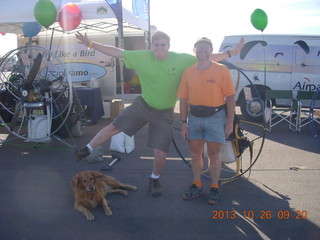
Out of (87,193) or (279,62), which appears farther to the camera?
(279,62)

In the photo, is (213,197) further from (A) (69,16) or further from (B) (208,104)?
(A) (69,16)

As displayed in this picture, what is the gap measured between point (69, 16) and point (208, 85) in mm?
3538

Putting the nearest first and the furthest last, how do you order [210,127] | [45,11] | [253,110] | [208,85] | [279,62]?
[208,85], [210,127], [45,11], [279,62], [253,110]

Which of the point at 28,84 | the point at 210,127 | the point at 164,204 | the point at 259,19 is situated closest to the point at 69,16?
the point at 28,84

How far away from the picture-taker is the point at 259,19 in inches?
241

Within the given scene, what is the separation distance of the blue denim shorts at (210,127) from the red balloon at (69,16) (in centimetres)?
342

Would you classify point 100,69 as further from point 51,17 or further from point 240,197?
point 240,197

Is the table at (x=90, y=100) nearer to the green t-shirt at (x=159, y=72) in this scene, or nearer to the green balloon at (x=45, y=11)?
the green balloon at (x=45, y=11)

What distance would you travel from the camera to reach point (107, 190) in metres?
3.93

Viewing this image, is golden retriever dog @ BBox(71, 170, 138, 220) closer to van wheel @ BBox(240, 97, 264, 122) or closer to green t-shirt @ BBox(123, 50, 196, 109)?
green t-shirt @ BBox(123, 50, 196, 109)

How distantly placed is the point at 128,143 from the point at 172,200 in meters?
2.24

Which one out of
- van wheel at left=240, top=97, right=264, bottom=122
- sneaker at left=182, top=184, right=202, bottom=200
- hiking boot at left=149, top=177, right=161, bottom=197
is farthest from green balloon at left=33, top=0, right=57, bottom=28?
van wheel at left=240, top=97, right=264, bottom=122

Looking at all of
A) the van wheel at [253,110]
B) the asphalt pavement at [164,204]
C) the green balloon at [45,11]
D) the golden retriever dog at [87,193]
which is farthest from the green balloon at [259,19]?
the golden retriever dog at [87,193]

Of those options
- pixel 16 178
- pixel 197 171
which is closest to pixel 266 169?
pixel 197 171
